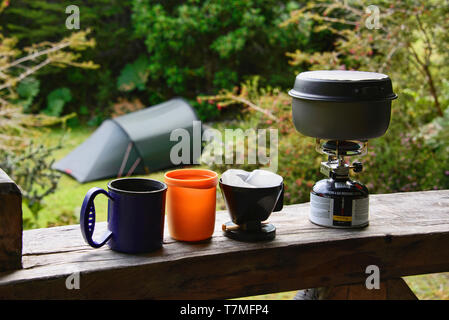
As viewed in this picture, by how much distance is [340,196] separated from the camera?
122cm

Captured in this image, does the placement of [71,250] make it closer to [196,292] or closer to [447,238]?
[196,292]

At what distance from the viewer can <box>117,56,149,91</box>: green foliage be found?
6.81 meters

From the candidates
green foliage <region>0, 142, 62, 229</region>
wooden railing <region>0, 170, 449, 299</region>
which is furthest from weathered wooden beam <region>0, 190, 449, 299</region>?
green foliage <region>0, 142, 62, 229</region>

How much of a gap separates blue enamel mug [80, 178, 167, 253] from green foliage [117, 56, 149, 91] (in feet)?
19.2

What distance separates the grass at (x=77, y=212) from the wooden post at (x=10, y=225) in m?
2.16

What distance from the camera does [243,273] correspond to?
1105mm

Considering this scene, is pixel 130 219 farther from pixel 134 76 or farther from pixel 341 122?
pixel 134 76

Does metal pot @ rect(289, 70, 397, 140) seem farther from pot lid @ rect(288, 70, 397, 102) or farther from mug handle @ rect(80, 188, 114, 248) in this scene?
mug handle @ rect(80, 188, 114, 248)


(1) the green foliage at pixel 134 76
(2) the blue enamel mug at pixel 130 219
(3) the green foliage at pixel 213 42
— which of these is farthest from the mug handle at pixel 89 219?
(1) the green foliage at pixel 134 76

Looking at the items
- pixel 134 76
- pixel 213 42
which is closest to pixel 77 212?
pixel 213 42

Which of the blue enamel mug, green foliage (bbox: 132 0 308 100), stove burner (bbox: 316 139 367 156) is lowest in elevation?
the blue enamel mug

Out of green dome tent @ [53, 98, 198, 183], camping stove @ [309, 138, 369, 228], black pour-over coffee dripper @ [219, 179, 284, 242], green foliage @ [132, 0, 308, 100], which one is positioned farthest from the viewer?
green foliage @ [132, 0, 308, 100]

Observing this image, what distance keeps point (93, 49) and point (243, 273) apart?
20.2 ft

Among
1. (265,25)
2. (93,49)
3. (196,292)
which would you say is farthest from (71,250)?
(93,49)
